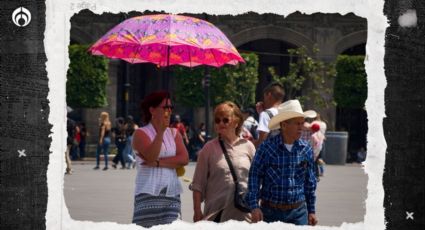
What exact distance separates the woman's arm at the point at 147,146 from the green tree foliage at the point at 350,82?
97.4 ft

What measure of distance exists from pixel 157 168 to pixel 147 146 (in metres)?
0.17

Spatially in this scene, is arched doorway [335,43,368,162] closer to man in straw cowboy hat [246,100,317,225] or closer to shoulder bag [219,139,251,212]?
shoulder bag [219,139,251,212]

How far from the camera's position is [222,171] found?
705 cm

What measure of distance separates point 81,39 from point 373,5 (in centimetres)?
3320

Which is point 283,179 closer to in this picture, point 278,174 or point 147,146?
point 278,174

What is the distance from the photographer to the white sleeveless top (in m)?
6.86

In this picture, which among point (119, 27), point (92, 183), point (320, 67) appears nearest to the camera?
point (119, 27)

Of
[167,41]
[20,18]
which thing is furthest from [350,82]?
[20,18]

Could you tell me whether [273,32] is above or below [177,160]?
above

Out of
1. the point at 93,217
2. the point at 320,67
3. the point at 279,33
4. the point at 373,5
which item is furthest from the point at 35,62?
the point at 279,33

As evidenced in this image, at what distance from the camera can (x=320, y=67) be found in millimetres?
36594

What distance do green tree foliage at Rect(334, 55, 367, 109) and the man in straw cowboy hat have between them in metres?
29.7

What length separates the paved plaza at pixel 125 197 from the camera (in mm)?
12914

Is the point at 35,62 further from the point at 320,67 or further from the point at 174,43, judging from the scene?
the point at 320,67
